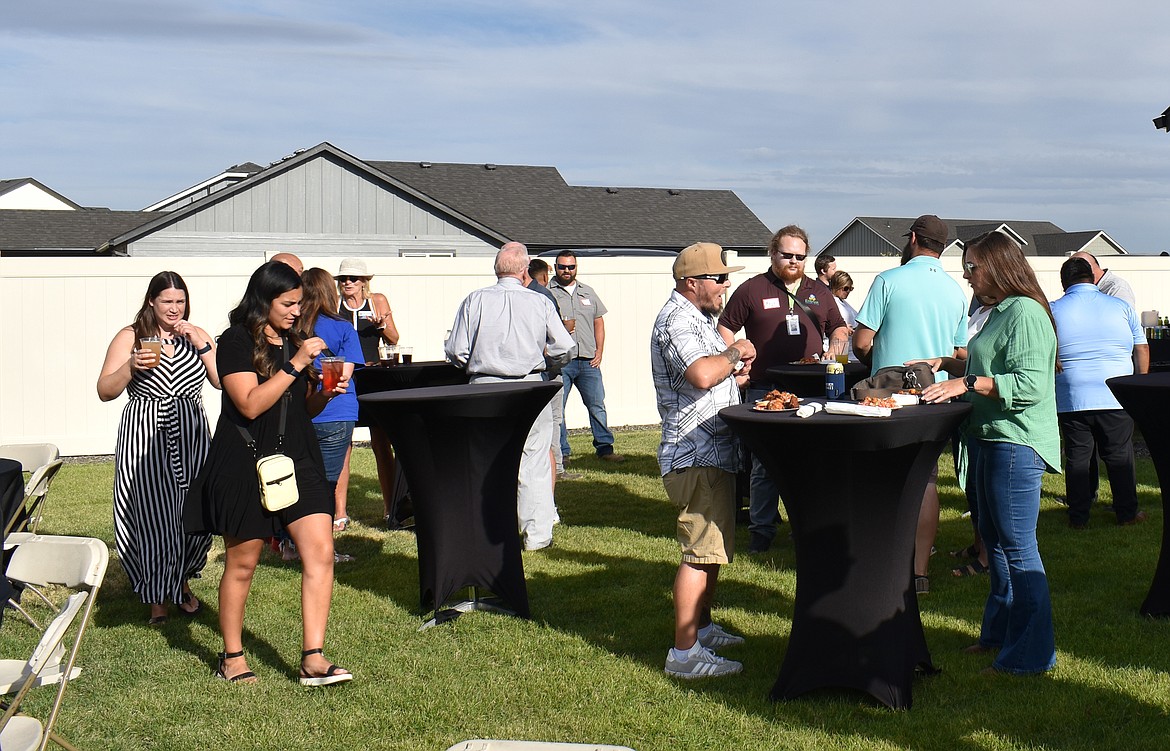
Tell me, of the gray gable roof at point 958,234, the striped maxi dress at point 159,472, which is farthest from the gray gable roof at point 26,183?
the striped maxi dress at point 159,472

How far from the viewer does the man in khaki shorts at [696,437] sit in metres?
4.63

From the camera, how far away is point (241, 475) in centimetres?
461

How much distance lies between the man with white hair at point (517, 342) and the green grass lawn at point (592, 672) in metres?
0.43

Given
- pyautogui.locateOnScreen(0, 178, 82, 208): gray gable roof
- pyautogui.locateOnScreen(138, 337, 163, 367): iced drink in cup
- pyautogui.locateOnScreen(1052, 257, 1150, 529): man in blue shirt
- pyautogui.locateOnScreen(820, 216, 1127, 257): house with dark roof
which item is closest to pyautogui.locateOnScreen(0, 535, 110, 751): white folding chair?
pyautogui.locateOnScreen(138, 337, 163, 367): iced drink in cup

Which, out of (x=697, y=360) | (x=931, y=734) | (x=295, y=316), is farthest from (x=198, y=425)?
(x=931, y=734)

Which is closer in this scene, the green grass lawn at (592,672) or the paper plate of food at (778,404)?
the green grass lawn at (592,672)

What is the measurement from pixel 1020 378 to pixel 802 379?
251cm

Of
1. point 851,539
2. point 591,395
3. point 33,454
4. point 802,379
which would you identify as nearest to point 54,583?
point 851,539

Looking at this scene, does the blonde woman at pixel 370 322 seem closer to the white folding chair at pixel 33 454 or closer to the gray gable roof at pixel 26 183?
the white folding chair at pixel 33 454

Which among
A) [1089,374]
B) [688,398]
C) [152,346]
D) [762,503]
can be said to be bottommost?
[762,503]

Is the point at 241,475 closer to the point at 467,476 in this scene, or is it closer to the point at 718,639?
the point at 467,476

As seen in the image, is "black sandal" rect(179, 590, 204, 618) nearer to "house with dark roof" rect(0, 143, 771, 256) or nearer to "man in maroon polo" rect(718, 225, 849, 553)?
"man in maroon polo" rect(718, 225, 849, 553)

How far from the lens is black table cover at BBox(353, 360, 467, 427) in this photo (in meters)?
7.43

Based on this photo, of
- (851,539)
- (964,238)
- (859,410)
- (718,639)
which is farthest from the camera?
(964,238)
